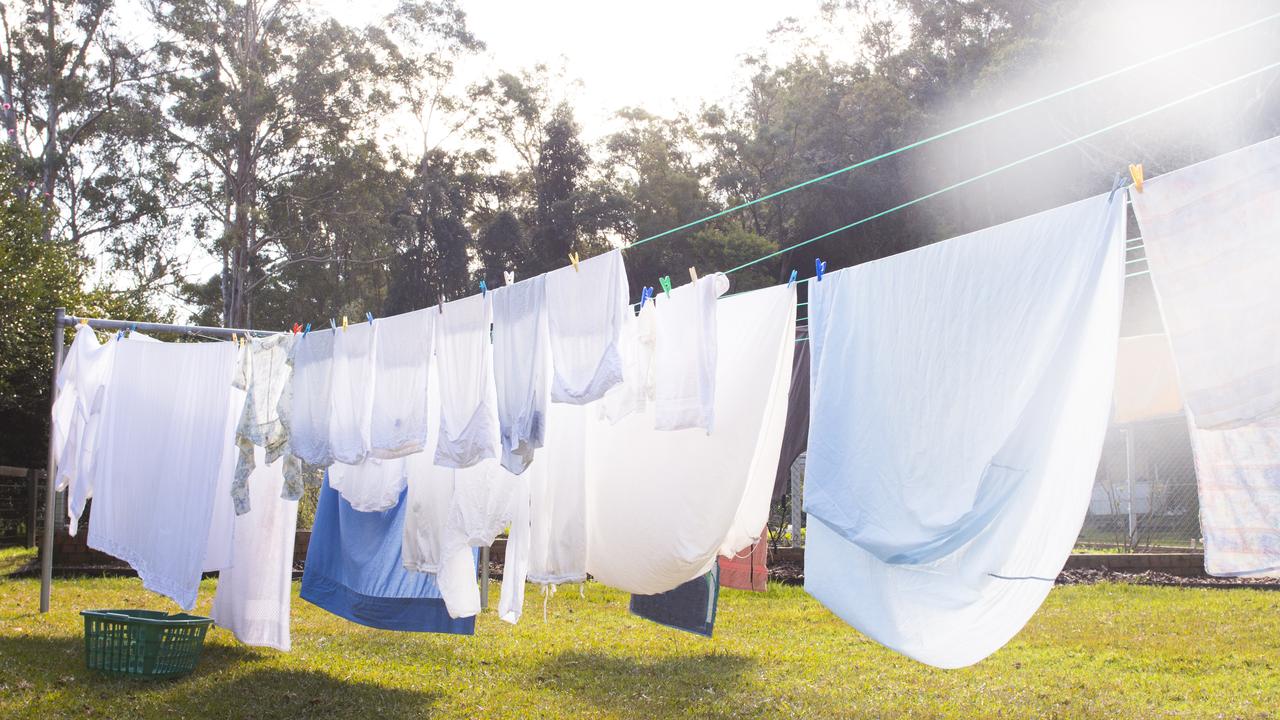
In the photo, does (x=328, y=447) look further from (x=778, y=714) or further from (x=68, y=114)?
(x=68, y=114)

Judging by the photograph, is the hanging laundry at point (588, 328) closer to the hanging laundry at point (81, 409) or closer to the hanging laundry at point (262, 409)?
the hanging laundry at point (262, 409)

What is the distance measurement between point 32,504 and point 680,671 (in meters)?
9.64

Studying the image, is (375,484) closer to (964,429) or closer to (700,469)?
(700,469)

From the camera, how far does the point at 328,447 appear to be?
4.85 m

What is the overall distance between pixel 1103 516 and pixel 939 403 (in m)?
10.8

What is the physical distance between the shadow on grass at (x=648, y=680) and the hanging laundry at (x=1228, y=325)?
9.34 ft

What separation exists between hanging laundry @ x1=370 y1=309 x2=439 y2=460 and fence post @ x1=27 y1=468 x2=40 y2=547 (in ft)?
30.4

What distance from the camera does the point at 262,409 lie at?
204 inches

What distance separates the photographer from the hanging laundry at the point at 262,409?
16.7 feet

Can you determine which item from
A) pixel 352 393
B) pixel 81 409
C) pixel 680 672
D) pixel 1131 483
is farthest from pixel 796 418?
pixel 1131 483

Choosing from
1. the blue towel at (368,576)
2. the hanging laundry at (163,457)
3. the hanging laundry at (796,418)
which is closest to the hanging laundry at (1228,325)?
the hanging laundry at (796,418)

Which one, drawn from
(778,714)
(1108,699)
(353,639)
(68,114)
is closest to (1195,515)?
(1108,699)

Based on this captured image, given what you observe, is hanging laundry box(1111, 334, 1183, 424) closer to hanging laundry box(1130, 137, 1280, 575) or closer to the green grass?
the green grass

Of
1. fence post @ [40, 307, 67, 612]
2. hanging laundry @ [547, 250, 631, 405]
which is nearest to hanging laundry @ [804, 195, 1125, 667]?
hanging laundry @ [547, 250, 631, 405]
